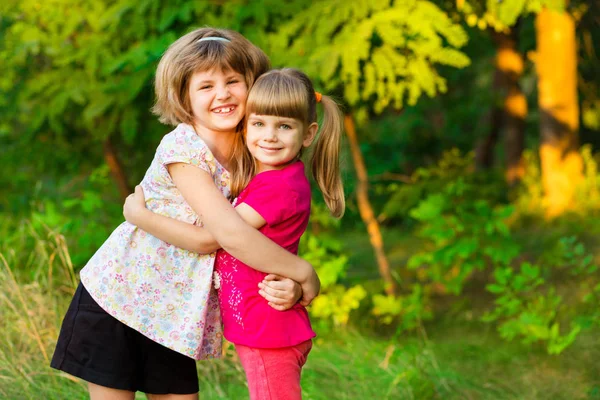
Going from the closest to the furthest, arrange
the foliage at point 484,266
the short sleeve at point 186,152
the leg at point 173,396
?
the short sleeve at point 186,152, the leg at point 173,396, the foliage at point 484,266

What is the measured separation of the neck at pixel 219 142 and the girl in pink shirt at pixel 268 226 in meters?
0.11

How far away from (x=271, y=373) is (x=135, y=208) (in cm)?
69

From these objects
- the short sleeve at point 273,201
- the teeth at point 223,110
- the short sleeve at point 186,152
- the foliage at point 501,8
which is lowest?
the short sleeve at point 273,201

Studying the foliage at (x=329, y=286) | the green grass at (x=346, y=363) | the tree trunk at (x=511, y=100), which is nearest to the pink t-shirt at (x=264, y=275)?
the green grass at (x=346, y=363)

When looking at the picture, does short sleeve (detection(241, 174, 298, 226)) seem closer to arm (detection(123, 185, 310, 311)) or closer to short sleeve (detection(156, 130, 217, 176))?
arm (detection(123, 185, 310, 311))

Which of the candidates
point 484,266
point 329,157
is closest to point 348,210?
point 484,266

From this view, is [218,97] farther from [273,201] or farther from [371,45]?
[371,45]

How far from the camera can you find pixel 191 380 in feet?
9.16

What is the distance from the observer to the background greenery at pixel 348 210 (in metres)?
4.40

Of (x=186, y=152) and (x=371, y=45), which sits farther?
(x=371, y=45)

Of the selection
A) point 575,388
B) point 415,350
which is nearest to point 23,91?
point 415,350

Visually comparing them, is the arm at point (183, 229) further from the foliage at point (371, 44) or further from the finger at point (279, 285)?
the foliage at point (371, 44)

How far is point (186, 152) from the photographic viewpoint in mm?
2553

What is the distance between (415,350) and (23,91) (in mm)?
3336
